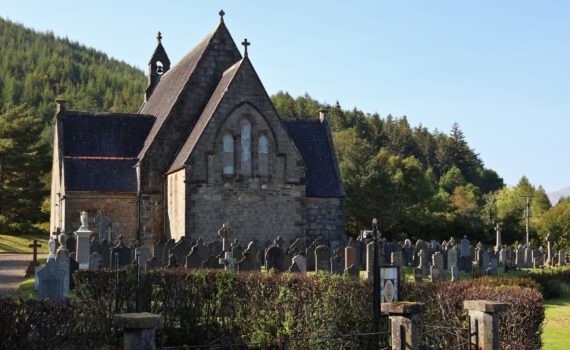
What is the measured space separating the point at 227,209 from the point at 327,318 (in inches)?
719

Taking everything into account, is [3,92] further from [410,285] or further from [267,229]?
[410,285]

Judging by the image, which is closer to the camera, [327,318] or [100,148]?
[327,318]

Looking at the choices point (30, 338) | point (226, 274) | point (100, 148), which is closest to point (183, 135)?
point (100, 148)

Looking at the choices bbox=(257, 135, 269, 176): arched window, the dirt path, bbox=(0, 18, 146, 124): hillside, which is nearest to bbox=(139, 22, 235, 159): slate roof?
bbox=(257, 135, 269, 176): arched window

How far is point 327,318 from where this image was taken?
47.5ft

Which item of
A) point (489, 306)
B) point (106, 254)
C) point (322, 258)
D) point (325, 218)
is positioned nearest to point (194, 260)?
point (106, 254)

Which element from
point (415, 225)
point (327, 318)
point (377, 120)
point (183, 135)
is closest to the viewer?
point (327, 318)

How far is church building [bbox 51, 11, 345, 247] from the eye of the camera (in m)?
32.2

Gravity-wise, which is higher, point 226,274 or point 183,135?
point 183,135

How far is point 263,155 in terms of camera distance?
1307 inches

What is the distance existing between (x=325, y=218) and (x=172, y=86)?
1058 cm

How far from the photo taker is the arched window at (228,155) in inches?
1277

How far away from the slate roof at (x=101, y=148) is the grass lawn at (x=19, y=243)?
354 inches

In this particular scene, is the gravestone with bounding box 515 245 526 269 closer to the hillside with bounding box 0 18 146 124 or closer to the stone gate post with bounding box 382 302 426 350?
the stone gate post with bounding box 382 302 426 350
